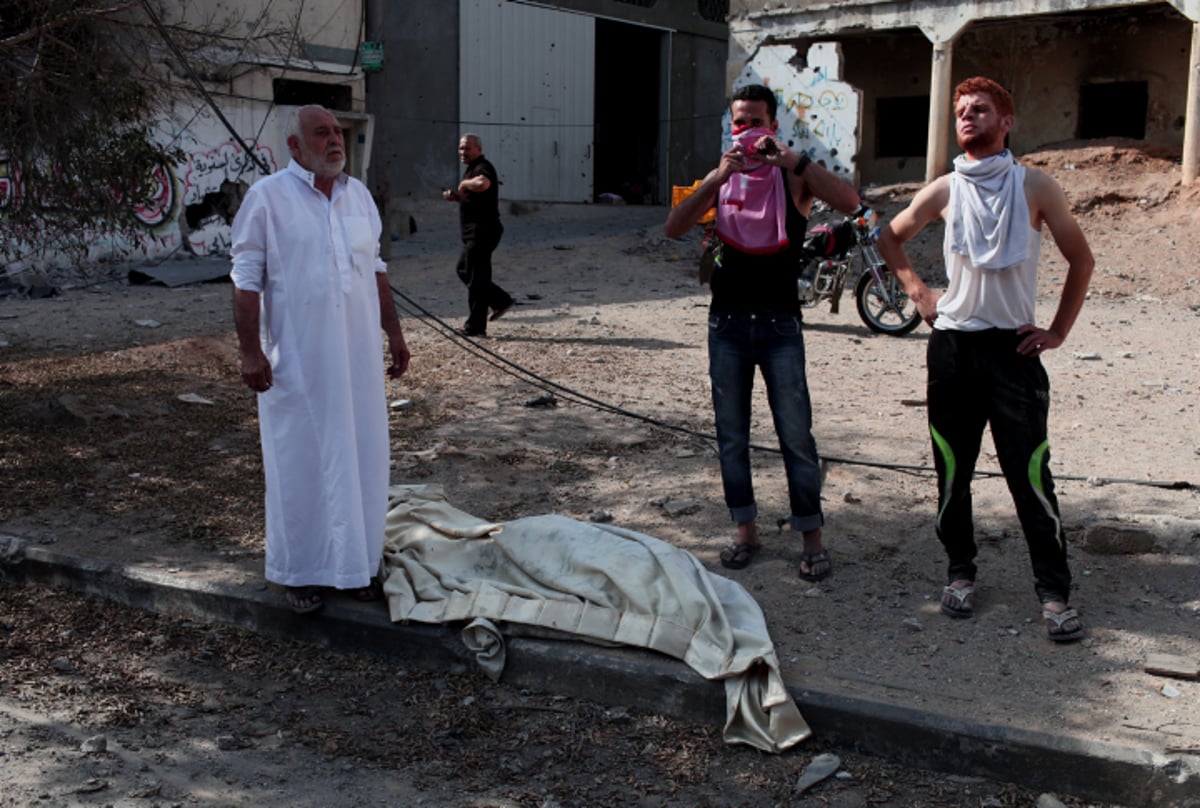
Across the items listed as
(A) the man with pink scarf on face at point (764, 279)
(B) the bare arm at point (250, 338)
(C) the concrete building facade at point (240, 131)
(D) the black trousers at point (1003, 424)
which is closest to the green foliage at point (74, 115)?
(B) the bare arm at point (250, 338)

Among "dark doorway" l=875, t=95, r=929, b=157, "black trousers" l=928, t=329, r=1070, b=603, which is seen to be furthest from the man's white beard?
"dark doorway" l=875, t=95, r=929, b=157

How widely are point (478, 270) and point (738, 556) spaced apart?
6.77m

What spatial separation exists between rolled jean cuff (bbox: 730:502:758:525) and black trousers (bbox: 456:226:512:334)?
6.61 m

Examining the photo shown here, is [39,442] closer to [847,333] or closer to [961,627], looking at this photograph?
[961,627]

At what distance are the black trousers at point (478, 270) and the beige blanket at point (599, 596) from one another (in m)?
6.44

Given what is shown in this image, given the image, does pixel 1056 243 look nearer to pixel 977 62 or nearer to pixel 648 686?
pixel 648 686

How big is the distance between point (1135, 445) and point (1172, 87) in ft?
48.8

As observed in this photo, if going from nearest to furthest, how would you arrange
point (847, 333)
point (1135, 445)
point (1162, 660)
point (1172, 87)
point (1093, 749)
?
1. point (1093, 749)
2. point (1162, 660)
3. point (1135, 445)
4. point (847, 333)
5. point (1172, 87)

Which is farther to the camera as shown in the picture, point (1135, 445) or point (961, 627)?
point (1135, 445)

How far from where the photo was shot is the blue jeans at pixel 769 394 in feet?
14.3

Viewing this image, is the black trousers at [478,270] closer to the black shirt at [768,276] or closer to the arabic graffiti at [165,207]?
the black shirt at [768,276]

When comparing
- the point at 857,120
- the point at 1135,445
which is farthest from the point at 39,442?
the point at 857,120

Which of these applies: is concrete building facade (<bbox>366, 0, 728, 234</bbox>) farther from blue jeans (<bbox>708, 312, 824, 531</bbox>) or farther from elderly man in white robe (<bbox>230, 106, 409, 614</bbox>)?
blue jeans (<bbox>708, 312, 824, 531</bbox>)

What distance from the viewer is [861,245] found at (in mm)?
11727
